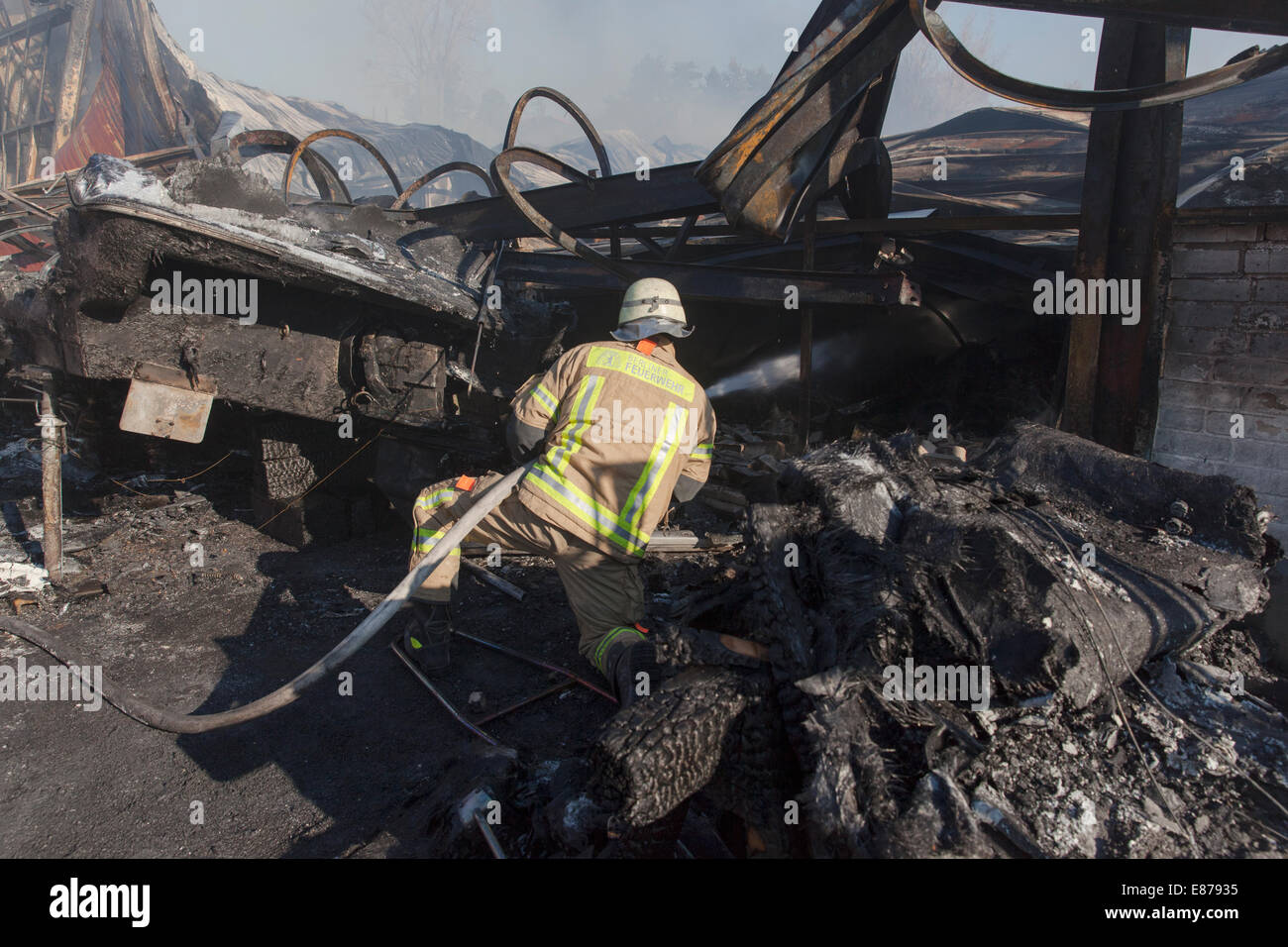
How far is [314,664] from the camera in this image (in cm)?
301

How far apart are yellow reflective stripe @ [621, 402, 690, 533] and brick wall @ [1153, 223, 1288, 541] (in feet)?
9.56

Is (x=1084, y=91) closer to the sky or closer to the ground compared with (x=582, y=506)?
closer to the sky

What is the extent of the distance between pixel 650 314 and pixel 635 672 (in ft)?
5.48

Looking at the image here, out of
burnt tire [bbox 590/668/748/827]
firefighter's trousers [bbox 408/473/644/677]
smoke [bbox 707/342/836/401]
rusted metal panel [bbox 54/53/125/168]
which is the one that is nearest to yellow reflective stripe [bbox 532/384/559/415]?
firefighter's trousers [bbox 408/473/644/677]

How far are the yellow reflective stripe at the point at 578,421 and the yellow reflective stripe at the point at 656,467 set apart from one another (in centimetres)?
30

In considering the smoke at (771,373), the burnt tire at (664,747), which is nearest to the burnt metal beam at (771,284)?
the smoke at (771,373)

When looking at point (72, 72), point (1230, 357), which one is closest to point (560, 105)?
point (1230, 357)

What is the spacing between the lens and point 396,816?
2379 millimetres

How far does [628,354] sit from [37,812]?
2.70 metres

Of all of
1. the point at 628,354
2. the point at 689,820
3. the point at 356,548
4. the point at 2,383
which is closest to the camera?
the point at 689,820

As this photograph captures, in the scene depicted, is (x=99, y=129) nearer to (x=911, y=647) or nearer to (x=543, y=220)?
(x=543, y=220)

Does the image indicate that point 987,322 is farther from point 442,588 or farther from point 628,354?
point 442,588
